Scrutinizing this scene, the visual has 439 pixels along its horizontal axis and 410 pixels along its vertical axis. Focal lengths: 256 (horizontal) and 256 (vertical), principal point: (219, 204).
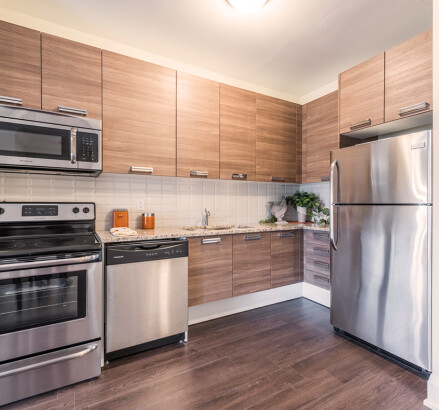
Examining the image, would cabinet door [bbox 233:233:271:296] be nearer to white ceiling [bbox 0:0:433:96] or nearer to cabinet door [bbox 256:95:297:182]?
cabinet door [bbox 256:95:297:182]

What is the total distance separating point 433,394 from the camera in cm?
144

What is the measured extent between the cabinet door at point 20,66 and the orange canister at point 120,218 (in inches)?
39.4

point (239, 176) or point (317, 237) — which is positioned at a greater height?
point (239, 176)

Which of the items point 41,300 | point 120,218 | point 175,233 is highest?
point 120,218

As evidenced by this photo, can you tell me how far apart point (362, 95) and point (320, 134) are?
0.79 meters

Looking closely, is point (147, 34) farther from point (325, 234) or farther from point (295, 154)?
point (325, 234)

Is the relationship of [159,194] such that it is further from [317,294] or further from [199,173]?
[317,294]

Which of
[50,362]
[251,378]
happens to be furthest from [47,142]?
[251,378]

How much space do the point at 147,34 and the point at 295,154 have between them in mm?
2037

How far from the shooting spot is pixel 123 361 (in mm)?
1849

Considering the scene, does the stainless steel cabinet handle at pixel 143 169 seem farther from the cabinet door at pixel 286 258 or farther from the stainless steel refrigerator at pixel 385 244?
the stainless steel refrigerator at pixel 385 244

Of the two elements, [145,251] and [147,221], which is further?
[147,221]

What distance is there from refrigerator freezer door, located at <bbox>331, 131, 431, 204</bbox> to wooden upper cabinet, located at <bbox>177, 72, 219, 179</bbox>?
45.5 inches

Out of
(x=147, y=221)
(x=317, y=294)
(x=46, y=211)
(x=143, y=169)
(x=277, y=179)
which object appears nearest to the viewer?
(x=46, y=211)
